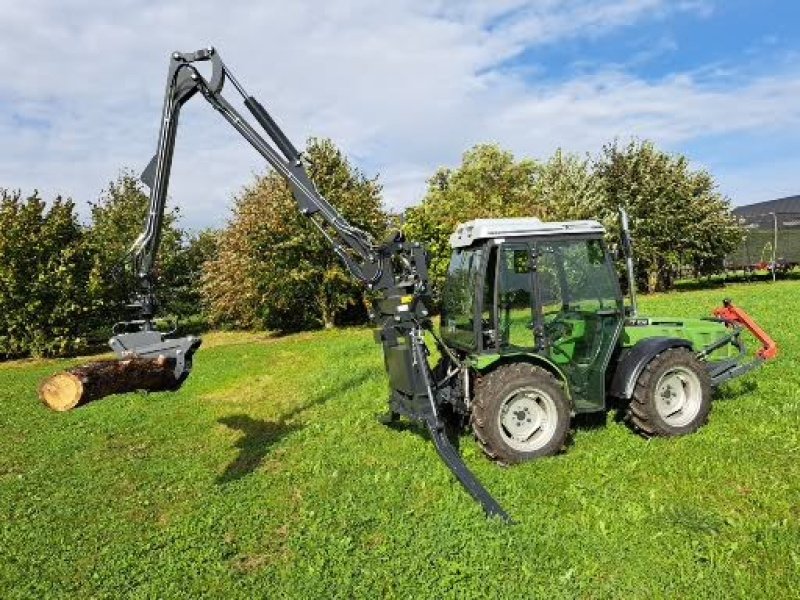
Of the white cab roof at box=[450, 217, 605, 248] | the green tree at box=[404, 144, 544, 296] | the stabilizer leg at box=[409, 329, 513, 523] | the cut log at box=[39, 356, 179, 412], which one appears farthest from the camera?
the green tree at box=[404, 144, 544, 296]

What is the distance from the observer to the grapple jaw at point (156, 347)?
21.4 feet

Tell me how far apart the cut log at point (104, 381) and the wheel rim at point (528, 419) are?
3.48m

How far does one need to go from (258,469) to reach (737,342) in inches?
244

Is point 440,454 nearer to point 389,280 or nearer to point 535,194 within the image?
point 389,280

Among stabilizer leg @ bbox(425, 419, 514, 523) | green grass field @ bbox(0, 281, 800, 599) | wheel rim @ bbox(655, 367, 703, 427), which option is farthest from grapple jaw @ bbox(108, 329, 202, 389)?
wheel rim @ bbox(655, 367, 703, 427)

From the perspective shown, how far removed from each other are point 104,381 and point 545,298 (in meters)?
4.61

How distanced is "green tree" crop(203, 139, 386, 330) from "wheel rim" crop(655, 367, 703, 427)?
1837 cm

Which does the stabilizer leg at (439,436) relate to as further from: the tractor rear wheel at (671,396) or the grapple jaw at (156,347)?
the grapple jaw at (156,347)

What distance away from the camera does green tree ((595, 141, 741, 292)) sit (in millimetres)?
31625

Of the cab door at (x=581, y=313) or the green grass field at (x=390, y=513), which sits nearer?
the green grass field at (x=390, y=513)

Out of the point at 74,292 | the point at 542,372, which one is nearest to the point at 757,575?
the point at 542,372

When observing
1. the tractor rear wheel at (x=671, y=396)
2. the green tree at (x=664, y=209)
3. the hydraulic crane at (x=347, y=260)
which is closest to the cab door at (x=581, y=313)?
Result: the tractor rear wheel at (x=671, y=396)

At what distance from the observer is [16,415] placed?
39.8 ft

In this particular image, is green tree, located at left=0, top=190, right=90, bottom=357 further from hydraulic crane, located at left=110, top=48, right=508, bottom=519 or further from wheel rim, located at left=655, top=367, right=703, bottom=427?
wheel rim, located at left=655, top=367, right=703, bottom=427
